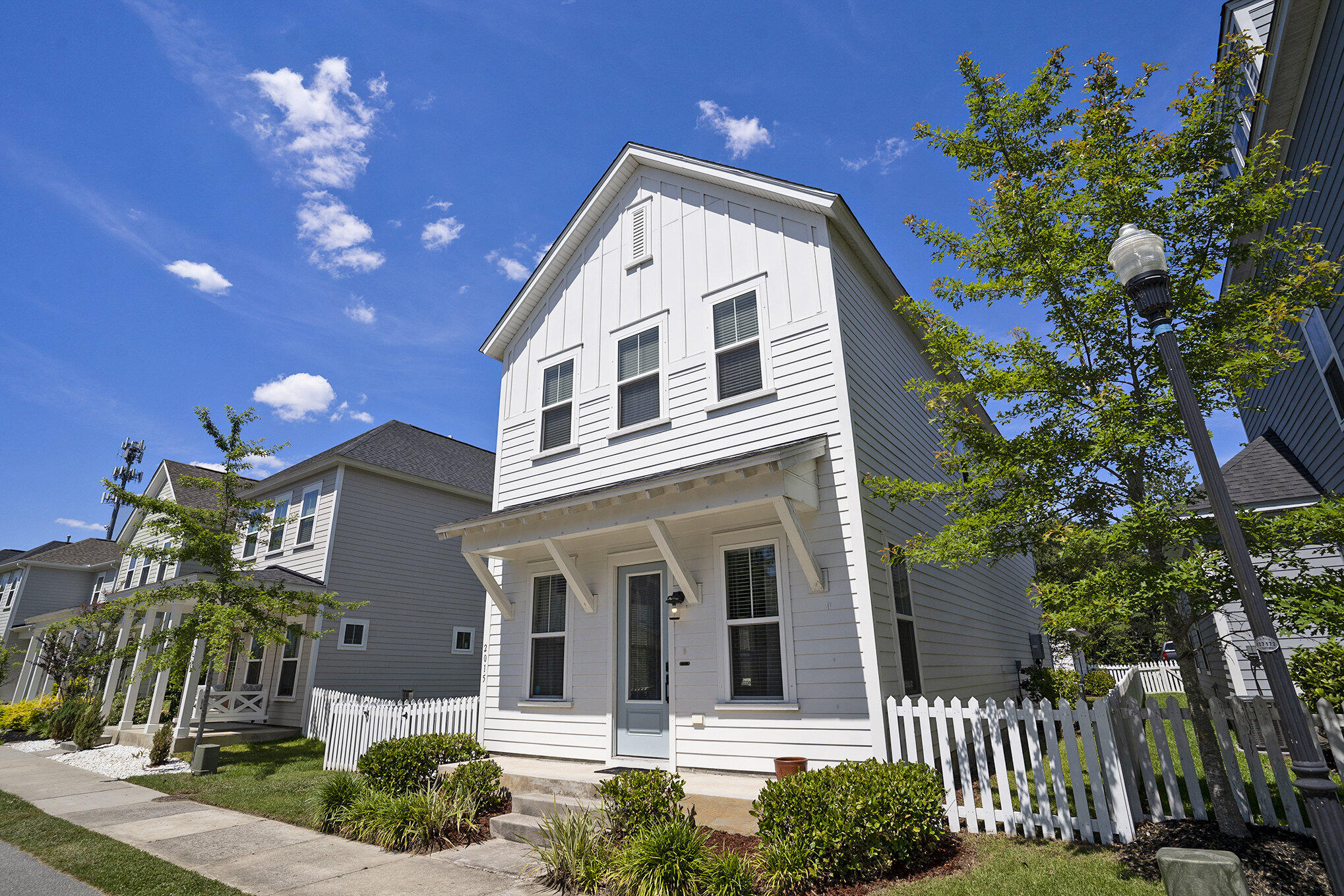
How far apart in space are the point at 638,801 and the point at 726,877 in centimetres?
126

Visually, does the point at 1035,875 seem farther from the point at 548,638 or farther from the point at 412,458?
the point at 412,458

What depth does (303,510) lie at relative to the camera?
17.4 metres

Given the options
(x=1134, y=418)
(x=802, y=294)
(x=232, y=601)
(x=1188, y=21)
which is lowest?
(x=232, y=601)

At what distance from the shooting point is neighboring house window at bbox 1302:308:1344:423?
8.87 meters

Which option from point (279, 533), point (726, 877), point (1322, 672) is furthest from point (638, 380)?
point (279, 533)

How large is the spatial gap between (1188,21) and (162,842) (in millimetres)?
15250

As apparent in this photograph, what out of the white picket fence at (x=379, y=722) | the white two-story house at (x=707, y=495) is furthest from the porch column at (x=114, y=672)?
the white two-story house at (x=707, y=495)

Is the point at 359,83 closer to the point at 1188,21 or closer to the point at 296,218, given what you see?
the point at 296,218

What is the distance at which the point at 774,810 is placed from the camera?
199 inches

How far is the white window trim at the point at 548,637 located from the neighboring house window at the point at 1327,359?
452 inches

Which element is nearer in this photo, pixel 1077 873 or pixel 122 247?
pixel 1077 873

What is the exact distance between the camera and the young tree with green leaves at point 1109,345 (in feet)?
16.1

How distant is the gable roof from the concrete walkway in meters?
9.24

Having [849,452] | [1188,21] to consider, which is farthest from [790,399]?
[1188,21]
